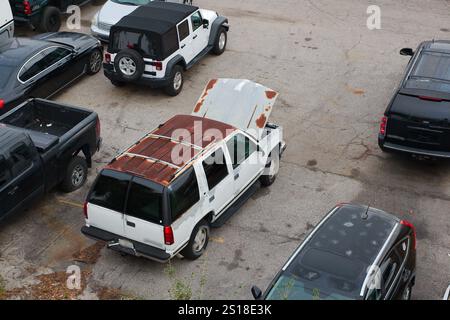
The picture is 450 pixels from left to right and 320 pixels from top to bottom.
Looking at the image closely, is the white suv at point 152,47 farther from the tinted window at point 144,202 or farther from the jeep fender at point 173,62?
the tinted window at point 144,202

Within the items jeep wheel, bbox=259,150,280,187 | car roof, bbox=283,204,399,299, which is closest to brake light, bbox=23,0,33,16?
jeep wheel, bbox=259,150,280,187

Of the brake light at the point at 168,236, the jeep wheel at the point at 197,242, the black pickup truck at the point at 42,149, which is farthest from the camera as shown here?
the black pickup truck at the point at 42,149

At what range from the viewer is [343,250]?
314 inches

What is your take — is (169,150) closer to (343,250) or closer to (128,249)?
(128,249)

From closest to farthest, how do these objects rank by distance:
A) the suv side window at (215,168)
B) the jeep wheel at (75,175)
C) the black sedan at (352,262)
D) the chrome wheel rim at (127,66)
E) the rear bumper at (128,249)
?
the black sedan at (352,262)
the rear bumper at (128,249)
the suv side window at (215,168)
the jeep wheel at (75,175)
the chrome wheel rim at (127,66)

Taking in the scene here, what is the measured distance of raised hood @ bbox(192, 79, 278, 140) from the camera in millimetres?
10984

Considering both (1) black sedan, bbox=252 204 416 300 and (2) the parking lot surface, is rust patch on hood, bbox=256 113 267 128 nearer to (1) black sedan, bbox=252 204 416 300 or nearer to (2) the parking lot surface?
(2) the parking lot surface

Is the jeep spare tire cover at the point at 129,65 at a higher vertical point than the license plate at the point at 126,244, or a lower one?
higher

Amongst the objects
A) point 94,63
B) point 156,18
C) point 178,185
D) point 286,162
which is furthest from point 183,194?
point 94,63

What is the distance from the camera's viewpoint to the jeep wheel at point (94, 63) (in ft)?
48.9

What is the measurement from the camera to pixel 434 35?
17.4 m

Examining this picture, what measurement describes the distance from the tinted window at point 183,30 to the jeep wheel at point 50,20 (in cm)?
475

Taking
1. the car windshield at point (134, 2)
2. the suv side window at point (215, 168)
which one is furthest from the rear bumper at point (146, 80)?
the suv side window at point (215, 168)

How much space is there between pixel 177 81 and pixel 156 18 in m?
1.49
